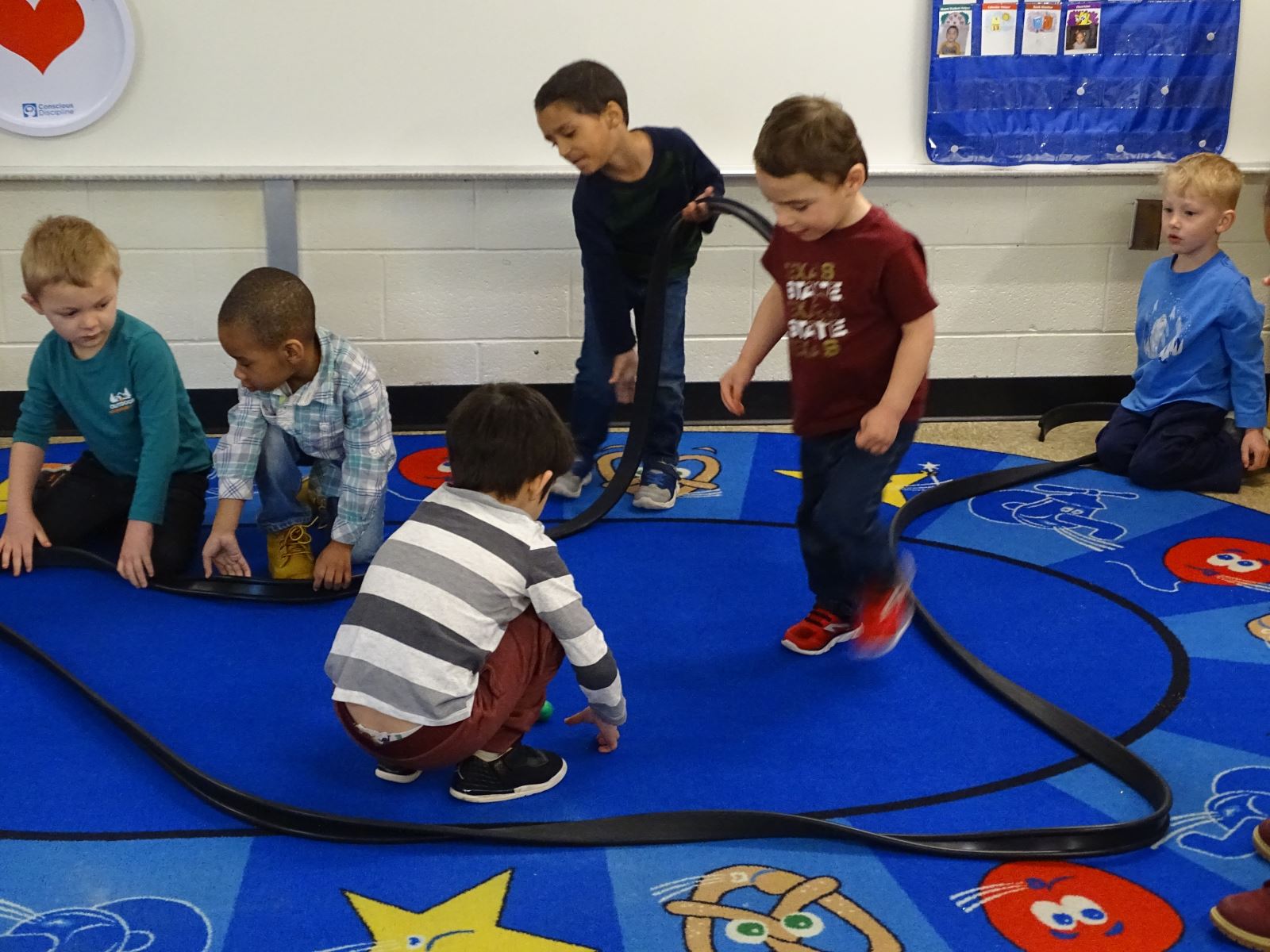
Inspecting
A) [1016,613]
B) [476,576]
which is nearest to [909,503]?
[1016,613]

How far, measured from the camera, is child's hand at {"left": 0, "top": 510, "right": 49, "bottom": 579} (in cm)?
251

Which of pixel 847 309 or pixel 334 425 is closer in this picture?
pixel 847 309

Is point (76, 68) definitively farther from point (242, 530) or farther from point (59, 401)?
point (242, 530)

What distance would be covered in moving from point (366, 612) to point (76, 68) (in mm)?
2374

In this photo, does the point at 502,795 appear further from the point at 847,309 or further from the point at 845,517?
the point at 847,309

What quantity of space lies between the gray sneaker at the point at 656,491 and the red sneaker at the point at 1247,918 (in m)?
1.70

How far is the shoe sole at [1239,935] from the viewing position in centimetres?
137

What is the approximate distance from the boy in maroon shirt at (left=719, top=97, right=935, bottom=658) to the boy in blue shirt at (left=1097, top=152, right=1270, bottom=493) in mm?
1266

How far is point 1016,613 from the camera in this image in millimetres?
2334

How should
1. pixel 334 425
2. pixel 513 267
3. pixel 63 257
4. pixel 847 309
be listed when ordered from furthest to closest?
pixel 513 267 → pixel 334 425 → pixel 63 257 → pixel 847 309

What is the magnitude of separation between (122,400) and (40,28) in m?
1.33

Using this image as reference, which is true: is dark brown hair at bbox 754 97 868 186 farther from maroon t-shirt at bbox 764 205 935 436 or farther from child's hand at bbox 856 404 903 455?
child's hand at bbox 856 404 903 455

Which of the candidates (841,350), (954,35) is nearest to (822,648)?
(841,350)

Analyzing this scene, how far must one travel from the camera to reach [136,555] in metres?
2.43
